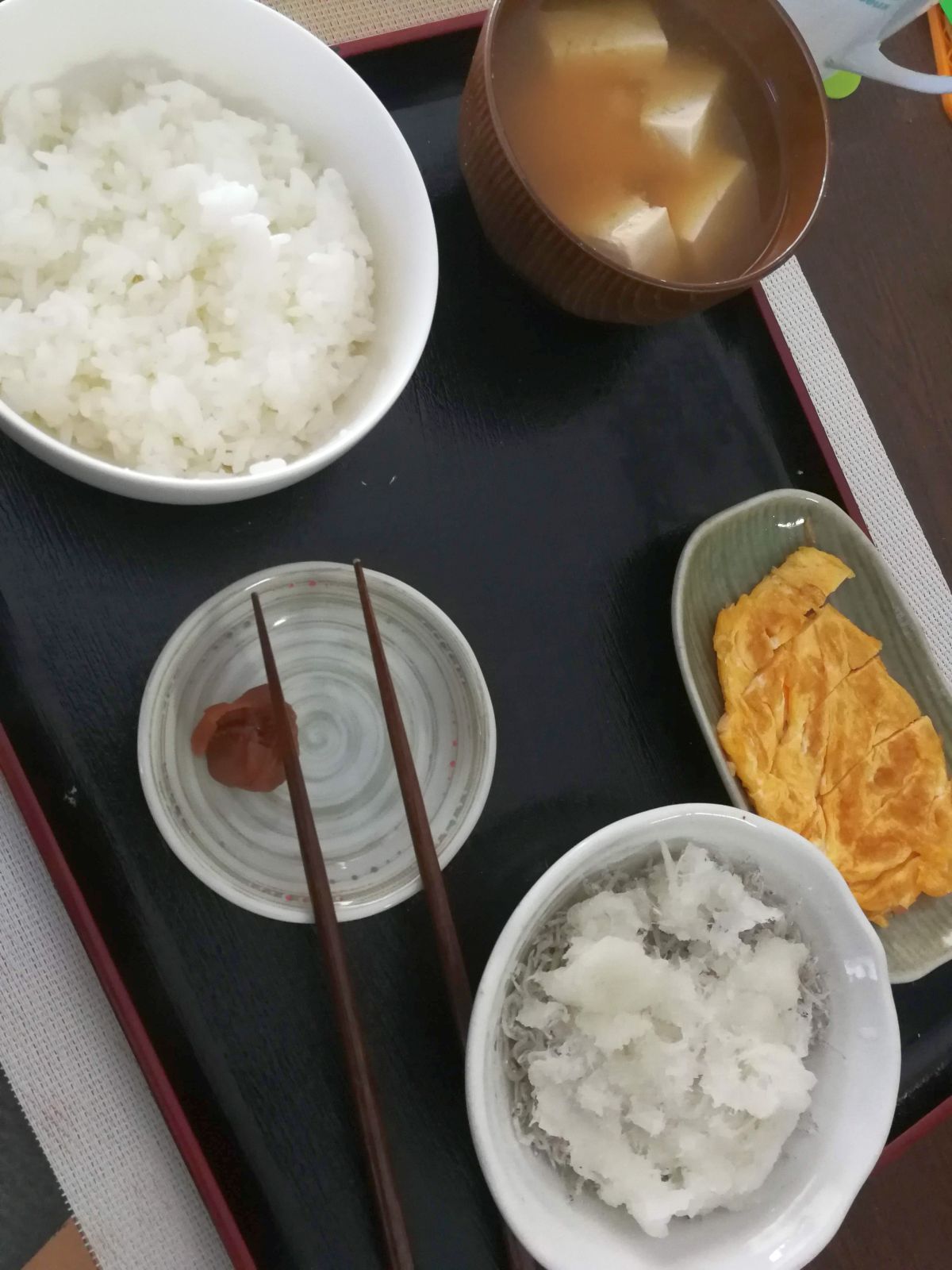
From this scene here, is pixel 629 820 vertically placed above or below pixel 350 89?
below

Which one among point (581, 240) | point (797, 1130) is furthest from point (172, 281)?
point (797, 1130)

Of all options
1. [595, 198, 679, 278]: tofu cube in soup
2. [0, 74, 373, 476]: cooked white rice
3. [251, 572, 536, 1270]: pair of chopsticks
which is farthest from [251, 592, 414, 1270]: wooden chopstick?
[595, 198, 679, 278]: tofu cube in soup

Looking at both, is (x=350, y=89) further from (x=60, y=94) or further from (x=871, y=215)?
(x=871, y=215)

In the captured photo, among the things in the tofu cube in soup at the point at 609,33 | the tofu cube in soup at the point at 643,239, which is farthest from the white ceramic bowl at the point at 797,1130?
the tofu cube in soup at the point at 609,33

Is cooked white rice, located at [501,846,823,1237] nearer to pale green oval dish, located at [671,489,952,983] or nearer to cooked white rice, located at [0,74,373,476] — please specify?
pale green oval dish, located at [671,489,952,983]

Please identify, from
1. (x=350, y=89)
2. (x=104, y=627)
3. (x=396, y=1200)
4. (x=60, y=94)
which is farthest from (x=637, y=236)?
(x=396, y=1200)

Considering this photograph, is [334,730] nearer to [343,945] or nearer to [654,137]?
[343,945]

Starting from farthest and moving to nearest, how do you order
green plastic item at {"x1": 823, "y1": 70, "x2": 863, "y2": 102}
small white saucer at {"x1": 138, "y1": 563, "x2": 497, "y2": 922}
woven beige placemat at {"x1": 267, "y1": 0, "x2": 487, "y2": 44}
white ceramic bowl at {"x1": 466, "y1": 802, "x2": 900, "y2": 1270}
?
1. green plastic item at {"x1": 823, "y1": 70, "x2": 863, "y2": 102}
2. woven beige placemat at {"x1": 267, "y1": 0, "x2": 487, "y2": 44}
3. small white saucer at {"x1": 138, "y1": 563, "x2": 497, "y2": 922}
4. white ceramic bowl at {"x1": 466, "y1": 802, "x2": 900, "y2": 1270}
